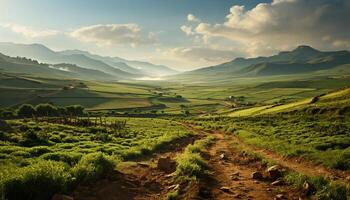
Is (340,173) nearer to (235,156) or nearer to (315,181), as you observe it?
(315,181)

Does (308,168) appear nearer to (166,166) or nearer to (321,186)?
(321,186)

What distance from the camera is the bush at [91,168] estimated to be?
15682mm

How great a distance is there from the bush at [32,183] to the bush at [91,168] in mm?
1474

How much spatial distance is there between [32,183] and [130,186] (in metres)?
4.63

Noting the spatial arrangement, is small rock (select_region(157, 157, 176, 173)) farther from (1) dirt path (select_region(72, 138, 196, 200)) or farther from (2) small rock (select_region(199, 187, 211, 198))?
(2) small rock (select_region(199, 187, 211, 198))

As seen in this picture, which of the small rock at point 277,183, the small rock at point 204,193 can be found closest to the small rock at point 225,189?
the small rock at point 204,193

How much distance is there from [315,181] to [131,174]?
955 cm

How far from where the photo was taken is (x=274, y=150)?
30156 mm

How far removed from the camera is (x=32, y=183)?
13.2 metres

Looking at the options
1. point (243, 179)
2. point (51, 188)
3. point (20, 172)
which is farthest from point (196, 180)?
point (20, 172)

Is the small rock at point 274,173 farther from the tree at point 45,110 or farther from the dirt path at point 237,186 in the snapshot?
the tree at point 45,110

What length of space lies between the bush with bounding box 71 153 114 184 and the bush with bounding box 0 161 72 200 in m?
1.47

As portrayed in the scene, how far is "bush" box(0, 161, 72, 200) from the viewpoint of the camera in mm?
12766

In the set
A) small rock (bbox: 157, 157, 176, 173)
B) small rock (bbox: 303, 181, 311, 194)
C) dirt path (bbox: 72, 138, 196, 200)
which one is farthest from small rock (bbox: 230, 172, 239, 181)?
small rock (bbox: 303, 181, 311, 194)
